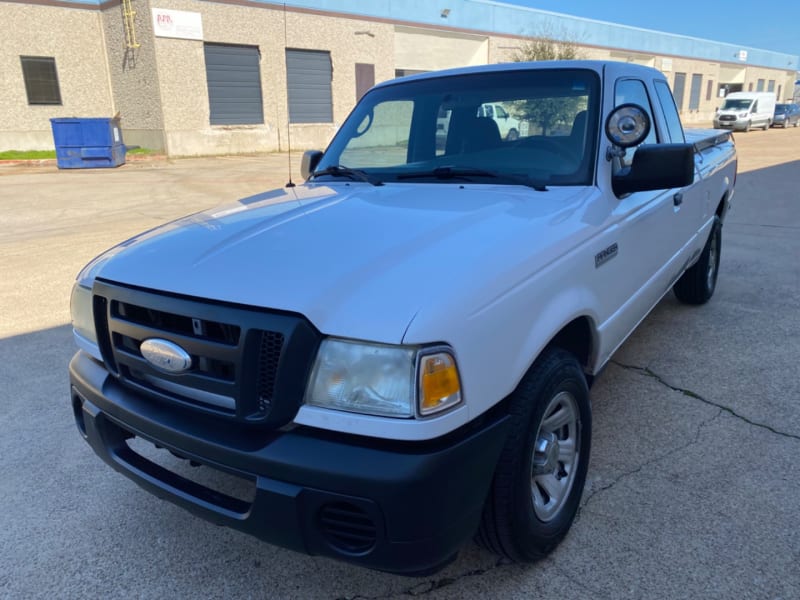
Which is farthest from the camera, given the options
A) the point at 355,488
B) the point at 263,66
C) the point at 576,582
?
the point at 263,66

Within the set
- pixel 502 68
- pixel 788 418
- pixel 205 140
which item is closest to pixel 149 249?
pixel 502 68

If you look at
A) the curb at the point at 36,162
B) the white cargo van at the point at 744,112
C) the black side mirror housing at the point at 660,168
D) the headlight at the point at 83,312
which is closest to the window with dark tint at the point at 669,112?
the black side mirror housing at the point at 660,168

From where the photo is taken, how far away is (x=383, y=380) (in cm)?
169

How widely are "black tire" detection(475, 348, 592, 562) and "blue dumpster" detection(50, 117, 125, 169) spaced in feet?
64.5

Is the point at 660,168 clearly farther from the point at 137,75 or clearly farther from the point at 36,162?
the point at 137,75

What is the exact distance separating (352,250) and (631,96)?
2229mm

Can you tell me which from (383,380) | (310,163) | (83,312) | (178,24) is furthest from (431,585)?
(178,24)

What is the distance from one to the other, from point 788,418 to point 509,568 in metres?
2.08

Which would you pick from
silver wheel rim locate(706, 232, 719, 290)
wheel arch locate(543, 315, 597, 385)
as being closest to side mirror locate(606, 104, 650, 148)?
wheel arch locate(543, 315, 597, 385)

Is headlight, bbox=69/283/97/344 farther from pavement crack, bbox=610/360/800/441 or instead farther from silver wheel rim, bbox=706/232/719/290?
silver wheel rim, bbox=706/232/719/290

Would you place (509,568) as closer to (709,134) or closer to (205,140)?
(709,134)

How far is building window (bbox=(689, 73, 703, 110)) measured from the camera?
50.8 metres

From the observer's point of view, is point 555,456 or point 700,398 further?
point 700,398

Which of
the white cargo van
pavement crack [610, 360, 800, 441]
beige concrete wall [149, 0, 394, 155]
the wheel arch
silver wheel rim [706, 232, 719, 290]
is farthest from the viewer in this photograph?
the white cargo van
